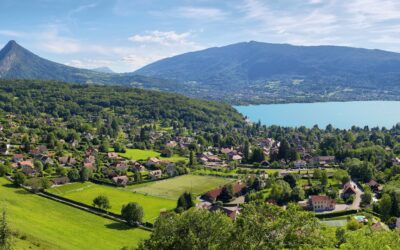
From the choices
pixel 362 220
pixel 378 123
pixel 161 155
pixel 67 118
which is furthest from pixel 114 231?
pixel 378 123

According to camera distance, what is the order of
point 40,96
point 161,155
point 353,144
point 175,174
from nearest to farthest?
point 175,174 → point 161,155 → point 353,144 → point 40,96

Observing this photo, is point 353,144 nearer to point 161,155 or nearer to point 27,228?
point 161,155

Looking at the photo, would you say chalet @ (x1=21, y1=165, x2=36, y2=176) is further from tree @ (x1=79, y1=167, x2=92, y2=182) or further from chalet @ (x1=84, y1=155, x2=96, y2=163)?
chalet @ (x1=84, y1=155, x2=96, y2=163)

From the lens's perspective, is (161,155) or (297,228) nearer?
(297,228)

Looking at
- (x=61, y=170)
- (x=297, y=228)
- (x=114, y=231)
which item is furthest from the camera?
(x=61, y=170)

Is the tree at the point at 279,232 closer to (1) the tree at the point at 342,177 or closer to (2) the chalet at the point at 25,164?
(1) the tree at the point at 342,177

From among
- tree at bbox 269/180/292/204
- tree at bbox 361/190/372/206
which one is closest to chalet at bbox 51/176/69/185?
tree at bbox 269/180/292/204

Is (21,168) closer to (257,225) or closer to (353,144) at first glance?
(257,225)

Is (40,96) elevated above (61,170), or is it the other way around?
(40,96)
